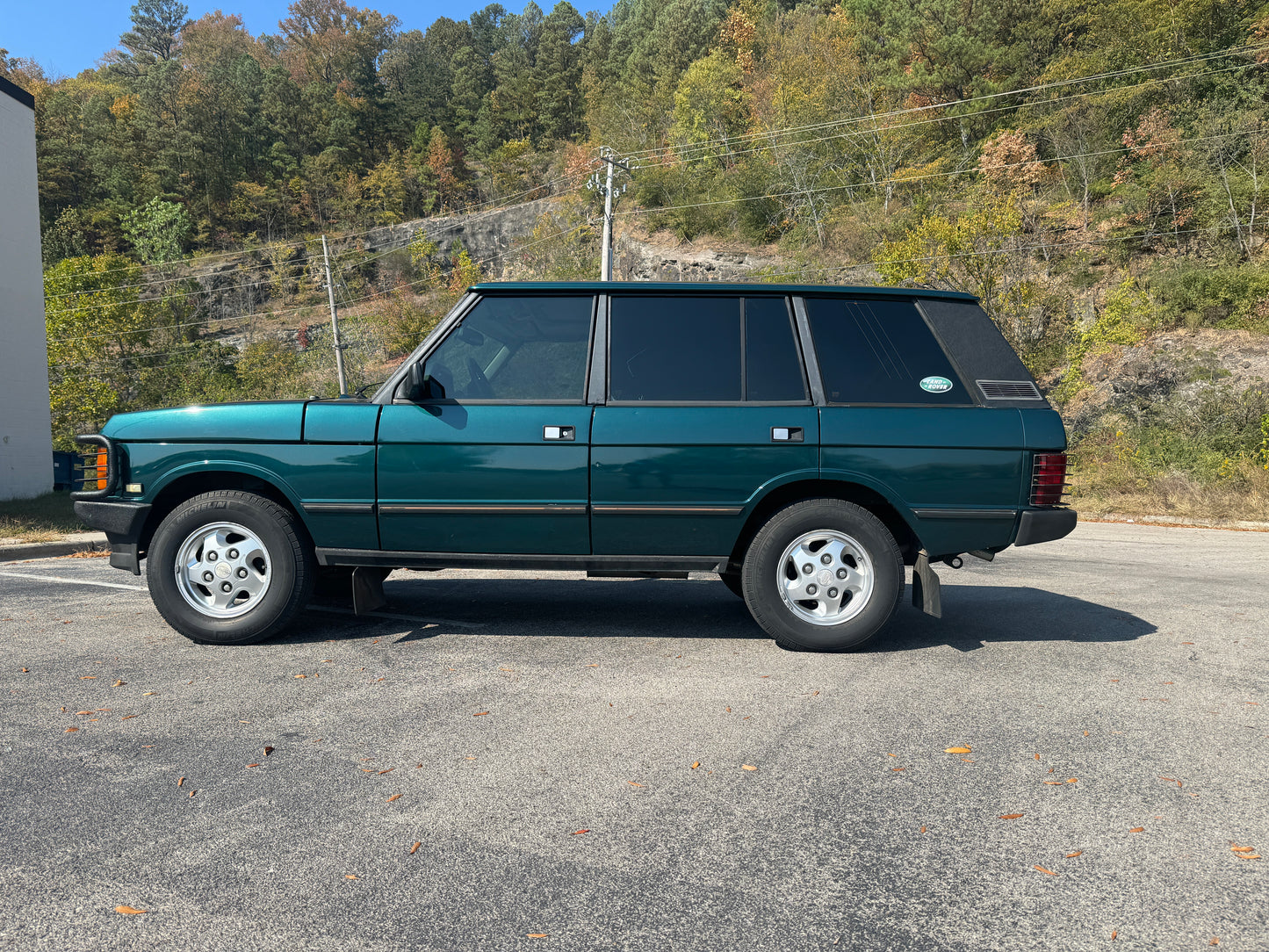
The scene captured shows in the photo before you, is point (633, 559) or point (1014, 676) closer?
point (1014, 676)

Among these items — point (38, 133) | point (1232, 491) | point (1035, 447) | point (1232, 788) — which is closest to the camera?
point (1232, 788)

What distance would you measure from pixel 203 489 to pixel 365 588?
4.06 feet

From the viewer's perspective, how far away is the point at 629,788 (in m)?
3.29

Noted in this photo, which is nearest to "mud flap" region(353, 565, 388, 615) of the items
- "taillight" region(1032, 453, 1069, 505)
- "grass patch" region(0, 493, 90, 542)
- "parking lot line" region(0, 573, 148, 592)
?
"parking lot line" region(0, 573, 148, 592)

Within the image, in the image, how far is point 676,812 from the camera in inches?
121

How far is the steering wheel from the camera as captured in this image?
17.3ft

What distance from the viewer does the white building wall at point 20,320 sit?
16406 mm

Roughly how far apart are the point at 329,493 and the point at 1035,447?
13.9ft

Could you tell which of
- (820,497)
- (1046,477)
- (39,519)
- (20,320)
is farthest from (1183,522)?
(20,320)

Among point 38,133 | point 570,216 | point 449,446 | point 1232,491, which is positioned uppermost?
point 38,133

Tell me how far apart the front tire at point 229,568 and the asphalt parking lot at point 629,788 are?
20cm

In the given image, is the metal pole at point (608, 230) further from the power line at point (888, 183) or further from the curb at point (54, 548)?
the power line at point (888, 183)

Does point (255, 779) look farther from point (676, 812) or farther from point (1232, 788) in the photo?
point (1232, 788)

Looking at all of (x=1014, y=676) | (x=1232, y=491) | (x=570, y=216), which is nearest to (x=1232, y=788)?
(x=1014, y=676)
